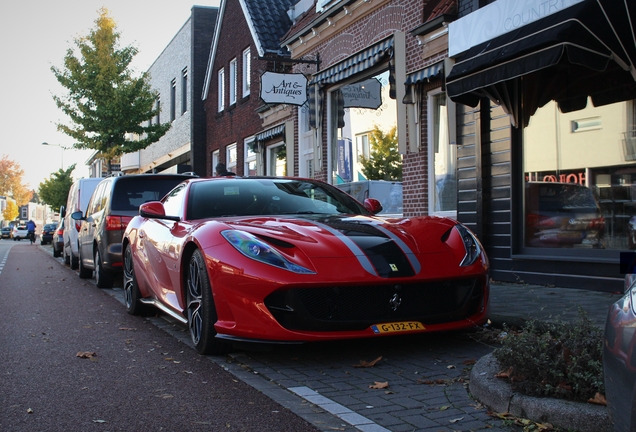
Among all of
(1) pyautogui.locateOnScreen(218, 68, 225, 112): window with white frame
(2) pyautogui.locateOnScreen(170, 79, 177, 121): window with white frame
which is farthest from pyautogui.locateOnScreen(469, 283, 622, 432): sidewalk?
(2) pyautogui.locateOnScreen(170, 79, 177, 121): window with white frame

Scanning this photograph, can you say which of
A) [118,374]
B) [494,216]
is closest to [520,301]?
[494,216]

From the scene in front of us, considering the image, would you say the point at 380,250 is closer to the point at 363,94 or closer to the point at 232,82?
the point at 363,94

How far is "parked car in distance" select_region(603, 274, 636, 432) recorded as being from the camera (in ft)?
7.34

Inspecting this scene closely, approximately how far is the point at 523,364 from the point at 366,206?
3181mm

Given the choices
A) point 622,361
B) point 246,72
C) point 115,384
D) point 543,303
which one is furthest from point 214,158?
point 622,361

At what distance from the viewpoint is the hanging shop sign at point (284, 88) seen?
48.9ft

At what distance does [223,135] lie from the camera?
24125 millimetres

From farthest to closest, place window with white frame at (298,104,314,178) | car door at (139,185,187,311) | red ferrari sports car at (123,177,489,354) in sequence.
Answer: window with white frame at (298,104,314,178) → car door at (139,185,187,311) → red ferrari sports car at (123,177,489,354)

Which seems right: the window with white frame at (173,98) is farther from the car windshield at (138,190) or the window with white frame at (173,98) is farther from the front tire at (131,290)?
the front tire at (131,290)

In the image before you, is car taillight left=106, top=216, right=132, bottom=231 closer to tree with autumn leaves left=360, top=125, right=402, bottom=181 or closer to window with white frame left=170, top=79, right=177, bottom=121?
tree with autumn leaves left=360, top=125, right=402, bottom=181

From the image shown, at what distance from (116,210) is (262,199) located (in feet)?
15.1

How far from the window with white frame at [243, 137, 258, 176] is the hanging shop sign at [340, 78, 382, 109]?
6.43 m

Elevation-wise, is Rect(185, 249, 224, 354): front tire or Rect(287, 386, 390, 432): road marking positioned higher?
Rect(185, 249, 224, 354): front tire

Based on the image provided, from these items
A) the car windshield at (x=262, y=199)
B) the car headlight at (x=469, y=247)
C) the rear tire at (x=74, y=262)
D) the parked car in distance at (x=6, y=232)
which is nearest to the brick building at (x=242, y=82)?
the rear tire at (x=74, y=262)
